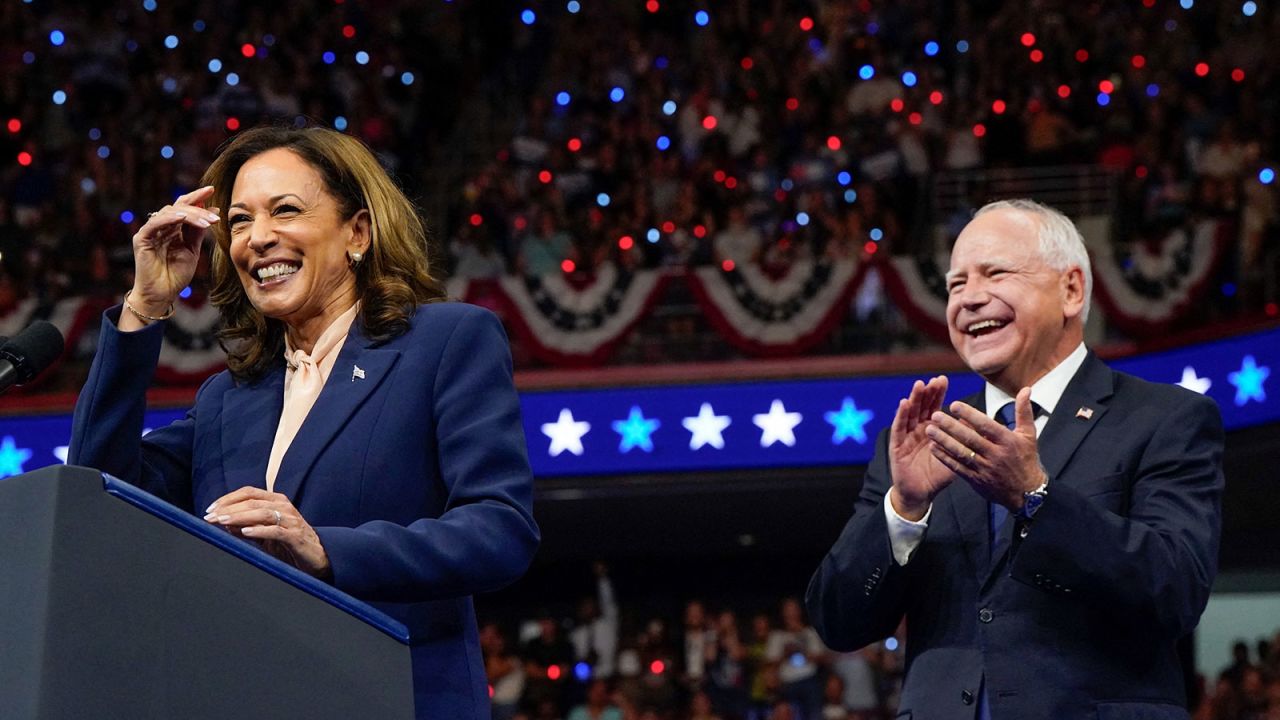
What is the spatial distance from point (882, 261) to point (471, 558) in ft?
25.5

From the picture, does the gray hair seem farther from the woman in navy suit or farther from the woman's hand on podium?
the woman's hand on podium

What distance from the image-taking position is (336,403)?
1977mm

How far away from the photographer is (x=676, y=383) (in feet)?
31.9

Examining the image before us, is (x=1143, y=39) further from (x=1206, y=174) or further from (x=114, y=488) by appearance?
(x=114, y=488)

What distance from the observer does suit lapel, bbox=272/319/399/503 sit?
76.2 inches

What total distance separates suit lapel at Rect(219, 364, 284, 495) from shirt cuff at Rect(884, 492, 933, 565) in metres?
0.91

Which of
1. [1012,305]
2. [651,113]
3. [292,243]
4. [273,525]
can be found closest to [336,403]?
[292,243]

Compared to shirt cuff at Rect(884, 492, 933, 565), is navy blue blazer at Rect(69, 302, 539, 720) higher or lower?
higher

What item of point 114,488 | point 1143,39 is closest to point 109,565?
point 114,488

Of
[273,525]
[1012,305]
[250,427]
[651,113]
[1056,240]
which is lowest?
[273,525]

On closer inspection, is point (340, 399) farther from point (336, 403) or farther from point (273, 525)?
point (273, 525)

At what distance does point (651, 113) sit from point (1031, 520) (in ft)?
31.1

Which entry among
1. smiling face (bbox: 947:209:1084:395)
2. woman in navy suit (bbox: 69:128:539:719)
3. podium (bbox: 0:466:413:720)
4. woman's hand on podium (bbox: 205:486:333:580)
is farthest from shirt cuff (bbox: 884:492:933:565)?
podium (bbox: 0:466:413:720)

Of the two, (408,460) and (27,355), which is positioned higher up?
(27,355)
